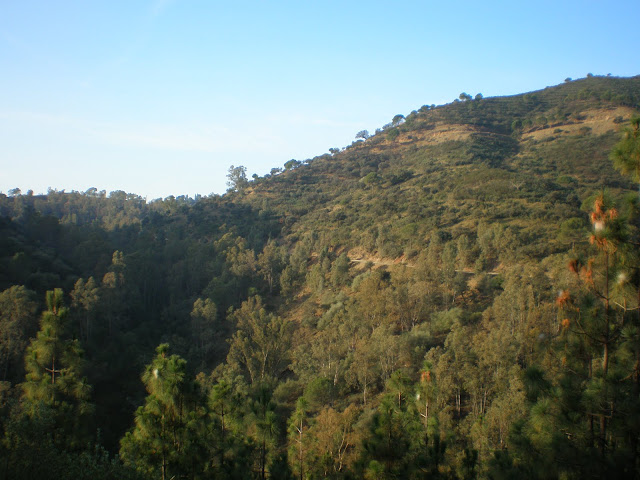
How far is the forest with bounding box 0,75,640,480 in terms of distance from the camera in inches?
245

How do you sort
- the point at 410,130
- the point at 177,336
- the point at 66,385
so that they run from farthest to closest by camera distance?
the point at 410,130 < the point at 177,336 < the point at 66,385

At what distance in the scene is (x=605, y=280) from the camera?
615 cm

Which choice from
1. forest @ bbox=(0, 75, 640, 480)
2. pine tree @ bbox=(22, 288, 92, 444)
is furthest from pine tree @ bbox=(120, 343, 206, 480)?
pine tree @ bbox=(22, 288, 92, 444)

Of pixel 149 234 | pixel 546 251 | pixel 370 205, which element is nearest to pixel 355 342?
pixel 546 251

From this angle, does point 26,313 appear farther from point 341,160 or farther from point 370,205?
point 341,160

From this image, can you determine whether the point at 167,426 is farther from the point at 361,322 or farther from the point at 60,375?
the point at 361,322

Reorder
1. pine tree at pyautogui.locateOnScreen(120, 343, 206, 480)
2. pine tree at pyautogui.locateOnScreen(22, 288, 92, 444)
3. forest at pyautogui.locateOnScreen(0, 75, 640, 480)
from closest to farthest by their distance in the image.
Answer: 1. forest at pyautogui.locateOnScreen(0, 75, 640, 480)
2. pine tree at pyautogui.locateOnScreen(120, 343, 206, 480)
3. pine tree at pyautogui.locateOnScreen(22, 288, 92, 444)

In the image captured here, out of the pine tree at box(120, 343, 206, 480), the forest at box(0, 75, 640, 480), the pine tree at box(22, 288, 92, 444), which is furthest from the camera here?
the pine tree at box(22, 288, 92, 444)

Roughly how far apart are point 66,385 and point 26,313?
2034 cm

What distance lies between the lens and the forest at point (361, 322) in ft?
20.4

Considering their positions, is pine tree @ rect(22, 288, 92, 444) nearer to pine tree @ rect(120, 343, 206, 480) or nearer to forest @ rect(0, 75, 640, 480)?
forest @ rect(0, 75, 640, 480)

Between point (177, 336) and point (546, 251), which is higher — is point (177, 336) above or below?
below

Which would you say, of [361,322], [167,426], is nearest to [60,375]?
[167,426]

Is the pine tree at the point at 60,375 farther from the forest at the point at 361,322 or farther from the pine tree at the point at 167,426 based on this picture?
the pine tree at the point at 167,426
